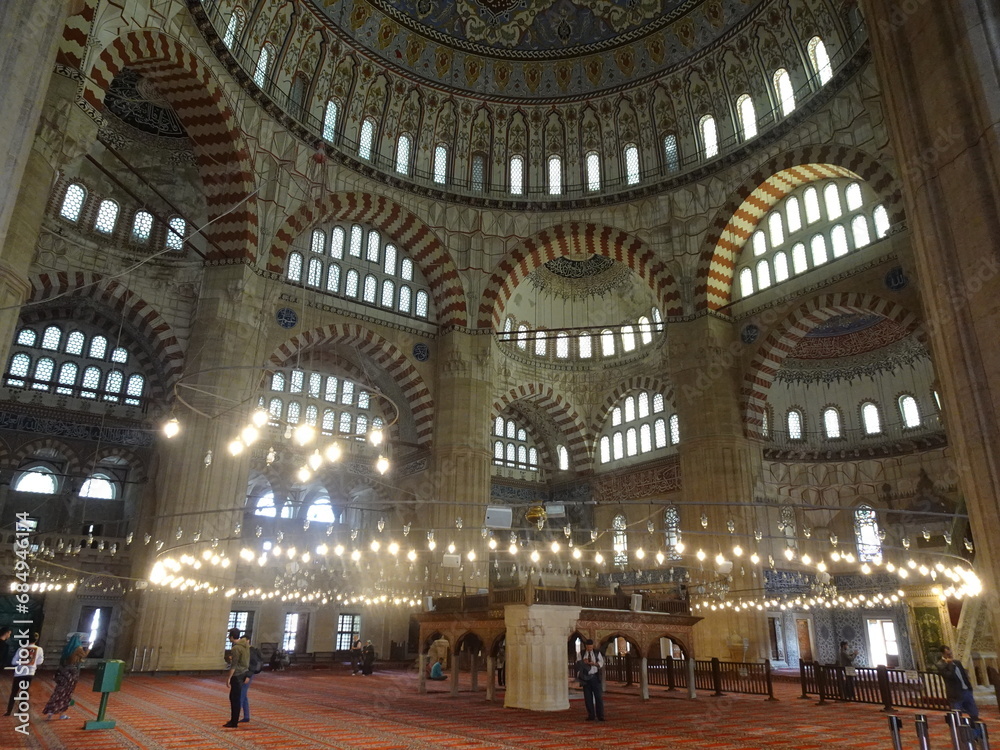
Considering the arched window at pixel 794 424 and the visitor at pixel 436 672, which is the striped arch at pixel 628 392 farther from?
the visitor at pixel 436 672

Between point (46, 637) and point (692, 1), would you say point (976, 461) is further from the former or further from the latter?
point (46, 637)

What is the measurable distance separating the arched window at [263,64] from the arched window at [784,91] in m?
12.5

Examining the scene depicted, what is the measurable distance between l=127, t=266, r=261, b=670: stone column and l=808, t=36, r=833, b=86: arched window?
14698mm

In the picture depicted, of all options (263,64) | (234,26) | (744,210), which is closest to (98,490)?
(263,64)

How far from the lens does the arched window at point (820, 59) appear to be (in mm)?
16484

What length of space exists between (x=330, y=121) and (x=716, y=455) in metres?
13.1

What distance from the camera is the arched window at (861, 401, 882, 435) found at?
22406 millimetres

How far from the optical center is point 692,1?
18.3 metres

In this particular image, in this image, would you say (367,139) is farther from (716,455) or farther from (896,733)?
(896,733)

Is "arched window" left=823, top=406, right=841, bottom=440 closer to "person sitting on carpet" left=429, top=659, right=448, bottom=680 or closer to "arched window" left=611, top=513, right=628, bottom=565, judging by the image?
"arched window" left=611, top=513, right=628, bottom=565

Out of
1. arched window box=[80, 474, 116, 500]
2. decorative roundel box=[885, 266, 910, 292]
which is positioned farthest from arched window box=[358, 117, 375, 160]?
decorative roundel box=[885, 266, 910, 292]

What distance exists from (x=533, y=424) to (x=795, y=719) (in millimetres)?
18423

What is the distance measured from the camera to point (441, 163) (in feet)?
67.5

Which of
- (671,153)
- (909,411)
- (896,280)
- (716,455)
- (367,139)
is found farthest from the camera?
(909,411)
